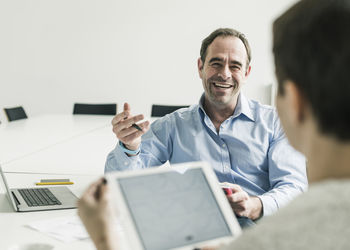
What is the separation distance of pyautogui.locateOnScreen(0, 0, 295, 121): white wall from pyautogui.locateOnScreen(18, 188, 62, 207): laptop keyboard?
4.50 metres

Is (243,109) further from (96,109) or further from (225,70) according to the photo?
(96,109)

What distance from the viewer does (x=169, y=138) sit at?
2035 mm

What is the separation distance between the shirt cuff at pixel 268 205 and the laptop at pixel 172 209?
2.20 ft

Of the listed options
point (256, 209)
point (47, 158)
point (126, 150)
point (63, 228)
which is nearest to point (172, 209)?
point (63, 228)

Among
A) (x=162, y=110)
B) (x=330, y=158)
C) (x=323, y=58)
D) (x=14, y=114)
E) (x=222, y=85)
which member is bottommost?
(x=162, y=110)

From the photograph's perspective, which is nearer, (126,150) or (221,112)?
(126,150)

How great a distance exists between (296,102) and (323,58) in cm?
9

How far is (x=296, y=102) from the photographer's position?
684 mm

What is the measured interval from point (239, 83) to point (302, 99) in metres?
1.40

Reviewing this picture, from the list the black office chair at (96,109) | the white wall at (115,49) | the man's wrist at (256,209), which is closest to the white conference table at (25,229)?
the man's wrist at (256,209)

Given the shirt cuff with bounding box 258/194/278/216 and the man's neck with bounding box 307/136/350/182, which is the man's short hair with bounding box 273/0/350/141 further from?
the shirt cuff with bounding box 258/194/278/216

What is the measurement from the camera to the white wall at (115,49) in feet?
20.0

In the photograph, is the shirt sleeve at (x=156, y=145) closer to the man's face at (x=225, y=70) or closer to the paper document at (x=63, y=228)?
the man's face at (x=225, y=70)

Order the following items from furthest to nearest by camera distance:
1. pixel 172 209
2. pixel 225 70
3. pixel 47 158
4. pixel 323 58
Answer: pixel 47 158 < pixel 225 70 < pixel 172 209 < pixel 323 58
